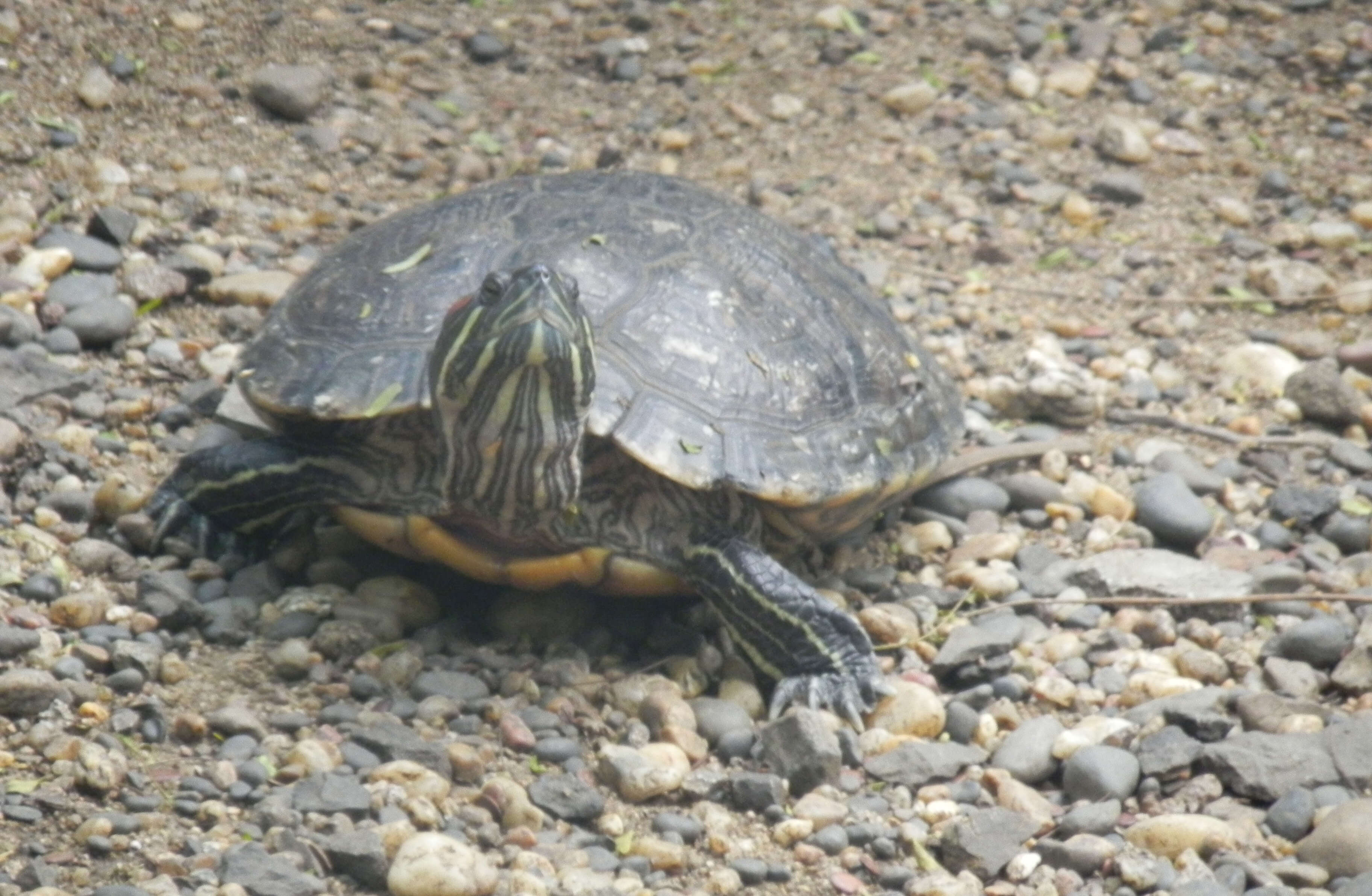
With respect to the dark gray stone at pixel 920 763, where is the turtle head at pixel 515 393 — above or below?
above

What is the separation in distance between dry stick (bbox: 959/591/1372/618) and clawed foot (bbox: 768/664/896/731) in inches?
24.1

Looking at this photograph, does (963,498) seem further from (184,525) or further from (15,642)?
(15,642)

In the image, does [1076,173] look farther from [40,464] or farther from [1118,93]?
[40,464]

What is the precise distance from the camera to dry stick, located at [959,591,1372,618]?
4.97 m

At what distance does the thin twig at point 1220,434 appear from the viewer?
6.13 metres

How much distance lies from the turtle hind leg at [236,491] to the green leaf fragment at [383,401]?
1.18 feet

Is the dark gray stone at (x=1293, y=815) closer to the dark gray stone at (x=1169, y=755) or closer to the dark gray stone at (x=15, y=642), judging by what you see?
the dark gray stone at (x=1169, y=755)

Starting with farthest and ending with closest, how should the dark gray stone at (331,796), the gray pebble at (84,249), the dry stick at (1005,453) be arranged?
the gray pebble at (84,249)
the dry stick at (1005,453)
the dark gray stone at (331,796)

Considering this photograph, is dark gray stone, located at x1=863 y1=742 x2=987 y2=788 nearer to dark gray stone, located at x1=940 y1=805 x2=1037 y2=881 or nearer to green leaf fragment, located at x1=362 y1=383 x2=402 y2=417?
dark gray stone, located at x1=940 y1=805 x2=1037 y2=881

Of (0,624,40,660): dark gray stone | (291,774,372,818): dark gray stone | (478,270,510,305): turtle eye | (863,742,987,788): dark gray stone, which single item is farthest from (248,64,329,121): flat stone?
(863,742,987,788): dark gray stone

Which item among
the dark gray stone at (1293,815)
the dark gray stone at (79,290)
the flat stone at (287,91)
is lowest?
the dark gray stone at (1293,815)

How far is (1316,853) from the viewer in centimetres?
380

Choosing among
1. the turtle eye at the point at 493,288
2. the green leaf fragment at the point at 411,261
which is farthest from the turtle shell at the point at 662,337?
the turtle eye at the point at 493,288

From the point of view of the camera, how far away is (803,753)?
416 centimetres
